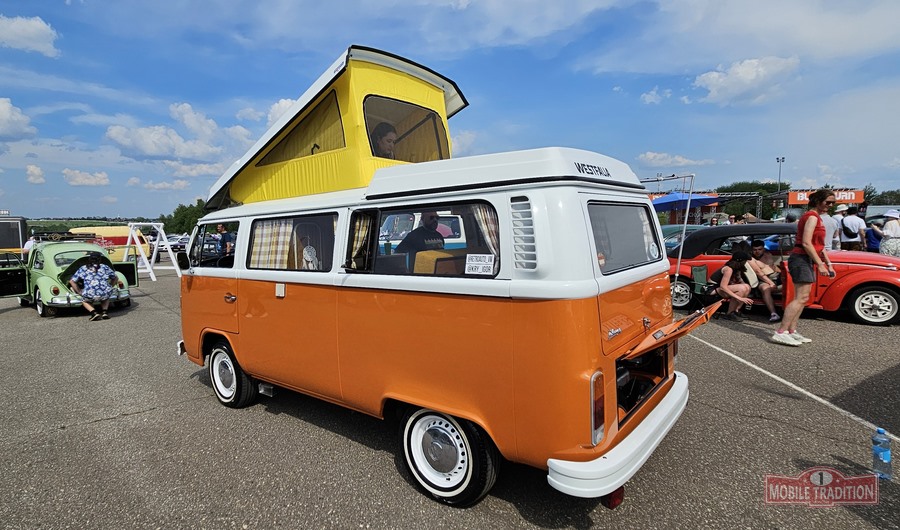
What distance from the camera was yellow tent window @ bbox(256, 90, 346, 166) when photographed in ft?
13.9

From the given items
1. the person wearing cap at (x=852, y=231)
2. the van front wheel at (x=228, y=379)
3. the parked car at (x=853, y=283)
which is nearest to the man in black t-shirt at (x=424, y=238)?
the van front wheel at (x=228, y=379)

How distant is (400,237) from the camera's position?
301 cm

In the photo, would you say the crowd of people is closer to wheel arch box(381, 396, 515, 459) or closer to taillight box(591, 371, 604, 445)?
taillight box(591, 371, 604, 445)

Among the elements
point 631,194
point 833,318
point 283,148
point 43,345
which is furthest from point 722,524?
point 43,345

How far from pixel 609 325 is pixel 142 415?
14.8 feet

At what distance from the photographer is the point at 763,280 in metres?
7.16

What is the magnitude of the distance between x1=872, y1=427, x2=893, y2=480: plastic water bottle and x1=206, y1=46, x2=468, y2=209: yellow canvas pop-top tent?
4.07 meters

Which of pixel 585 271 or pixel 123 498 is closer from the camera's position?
pixel 585 271

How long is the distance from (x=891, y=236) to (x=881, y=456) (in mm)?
9411

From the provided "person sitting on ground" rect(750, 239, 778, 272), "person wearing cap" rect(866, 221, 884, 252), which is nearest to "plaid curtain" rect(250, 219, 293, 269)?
"person sitting on ground" rect(750, 239, 778, 272)

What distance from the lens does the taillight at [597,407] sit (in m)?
2.25

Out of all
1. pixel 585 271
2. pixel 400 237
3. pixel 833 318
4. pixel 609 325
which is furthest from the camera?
pixel 833 318

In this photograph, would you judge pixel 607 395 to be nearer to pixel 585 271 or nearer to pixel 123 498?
pixel 585 271

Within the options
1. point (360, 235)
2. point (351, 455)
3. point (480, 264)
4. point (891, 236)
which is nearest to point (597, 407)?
point (480, 264)
